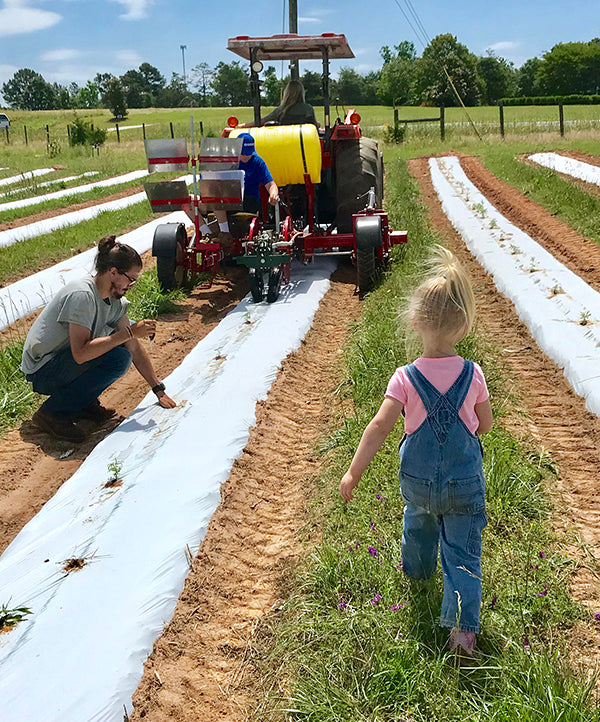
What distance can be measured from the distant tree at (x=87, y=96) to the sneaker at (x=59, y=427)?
4173 inches

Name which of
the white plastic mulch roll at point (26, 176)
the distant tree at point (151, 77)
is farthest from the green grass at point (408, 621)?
the distant tree at point (151, 77)

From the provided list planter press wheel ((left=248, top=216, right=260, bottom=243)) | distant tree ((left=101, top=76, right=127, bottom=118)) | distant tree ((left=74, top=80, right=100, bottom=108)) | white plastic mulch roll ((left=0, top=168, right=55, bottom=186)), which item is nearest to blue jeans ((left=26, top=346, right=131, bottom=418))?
planter press wheel ((left=248, top=216, right=260, bottom=243))

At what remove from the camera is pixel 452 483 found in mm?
2268

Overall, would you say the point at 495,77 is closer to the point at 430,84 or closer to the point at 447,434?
the point at 430,84

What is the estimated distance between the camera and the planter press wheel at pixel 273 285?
6.71 meters

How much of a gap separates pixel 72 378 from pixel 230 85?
100.0 meters

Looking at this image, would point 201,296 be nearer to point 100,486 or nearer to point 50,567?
point 100,486

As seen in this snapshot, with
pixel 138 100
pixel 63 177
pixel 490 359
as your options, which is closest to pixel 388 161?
pixel 63 177

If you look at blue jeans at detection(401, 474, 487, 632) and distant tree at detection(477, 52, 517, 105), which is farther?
distant tree at detection(477, 52, 517, 105)

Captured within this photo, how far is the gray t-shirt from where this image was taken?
420 cm

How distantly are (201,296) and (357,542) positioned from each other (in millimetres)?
4991

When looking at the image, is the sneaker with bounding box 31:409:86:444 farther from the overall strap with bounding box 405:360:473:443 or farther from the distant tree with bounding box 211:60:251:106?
the distant tree with bounding box 211:60:251:106

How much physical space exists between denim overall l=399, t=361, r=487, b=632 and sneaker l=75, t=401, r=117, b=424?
2.93 meters

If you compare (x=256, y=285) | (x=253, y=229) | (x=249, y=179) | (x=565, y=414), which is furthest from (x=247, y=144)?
(x=565, y=414)
